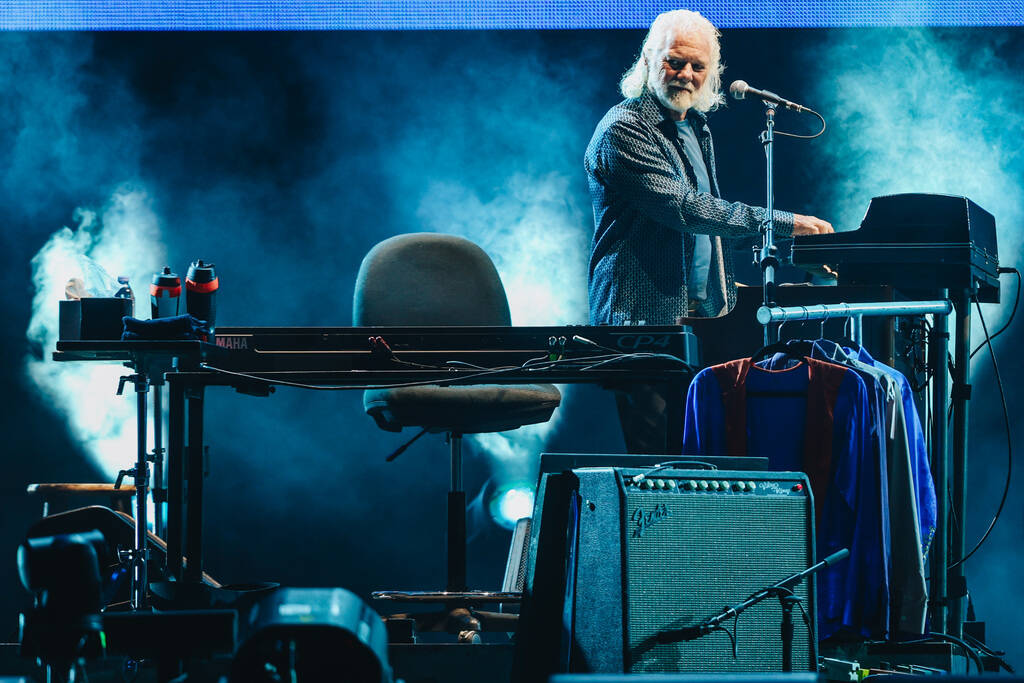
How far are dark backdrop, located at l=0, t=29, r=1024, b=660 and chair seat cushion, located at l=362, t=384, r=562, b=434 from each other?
62.2 inches

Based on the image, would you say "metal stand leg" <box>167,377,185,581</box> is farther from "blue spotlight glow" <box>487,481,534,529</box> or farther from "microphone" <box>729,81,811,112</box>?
"blue spotlight glow" <box>487,481,534,529</box>

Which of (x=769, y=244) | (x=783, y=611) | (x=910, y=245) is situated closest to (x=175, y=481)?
(x=783, y=611)

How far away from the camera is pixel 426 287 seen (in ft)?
12.3

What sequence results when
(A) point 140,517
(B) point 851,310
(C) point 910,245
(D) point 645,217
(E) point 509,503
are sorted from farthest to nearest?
(E) point 509,503, (D) point 645,217, (C) point 910,245, (B) point 851,310, (A) point 140,517

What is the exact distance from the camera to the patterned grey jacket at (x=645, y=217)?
11.1 ft

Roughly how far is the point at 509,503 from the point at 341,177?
1650mm

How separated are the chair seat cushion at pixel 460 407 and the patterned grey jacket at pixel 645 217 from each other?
0.37 metres

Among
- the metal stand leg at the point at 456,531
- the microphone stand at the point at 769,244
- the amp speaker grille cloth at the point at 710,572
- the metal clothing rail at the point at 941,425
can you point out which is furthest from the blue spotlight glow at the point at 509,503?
the amp speaker grille cloth at the point at 710,572

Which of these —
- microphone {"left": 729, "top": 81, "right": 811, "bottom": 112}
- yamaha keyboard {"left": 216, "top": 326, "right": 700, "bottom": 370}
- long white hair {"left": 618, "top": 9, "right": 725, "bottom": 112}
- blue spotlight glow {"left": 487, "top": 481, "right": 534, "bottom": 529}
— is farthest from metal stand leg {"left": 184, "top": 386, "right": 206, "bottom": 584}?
blue spotlight glow {"left": 487, "top": 481, "right": 534, "bottom": 529}

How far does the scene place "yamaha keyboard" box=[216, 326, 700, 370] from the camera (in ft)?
9.61

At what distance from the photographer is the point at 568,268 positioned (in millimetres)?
5098

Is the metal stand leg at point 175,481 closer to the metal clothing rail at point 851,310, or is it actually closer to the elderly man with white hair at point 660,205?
the elderly man with white hair at point 660,205

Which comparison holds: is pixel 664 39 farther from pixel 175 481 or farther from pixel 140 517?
pixel 140 517

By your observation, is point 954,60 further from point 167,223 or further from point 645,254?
point 167,223
